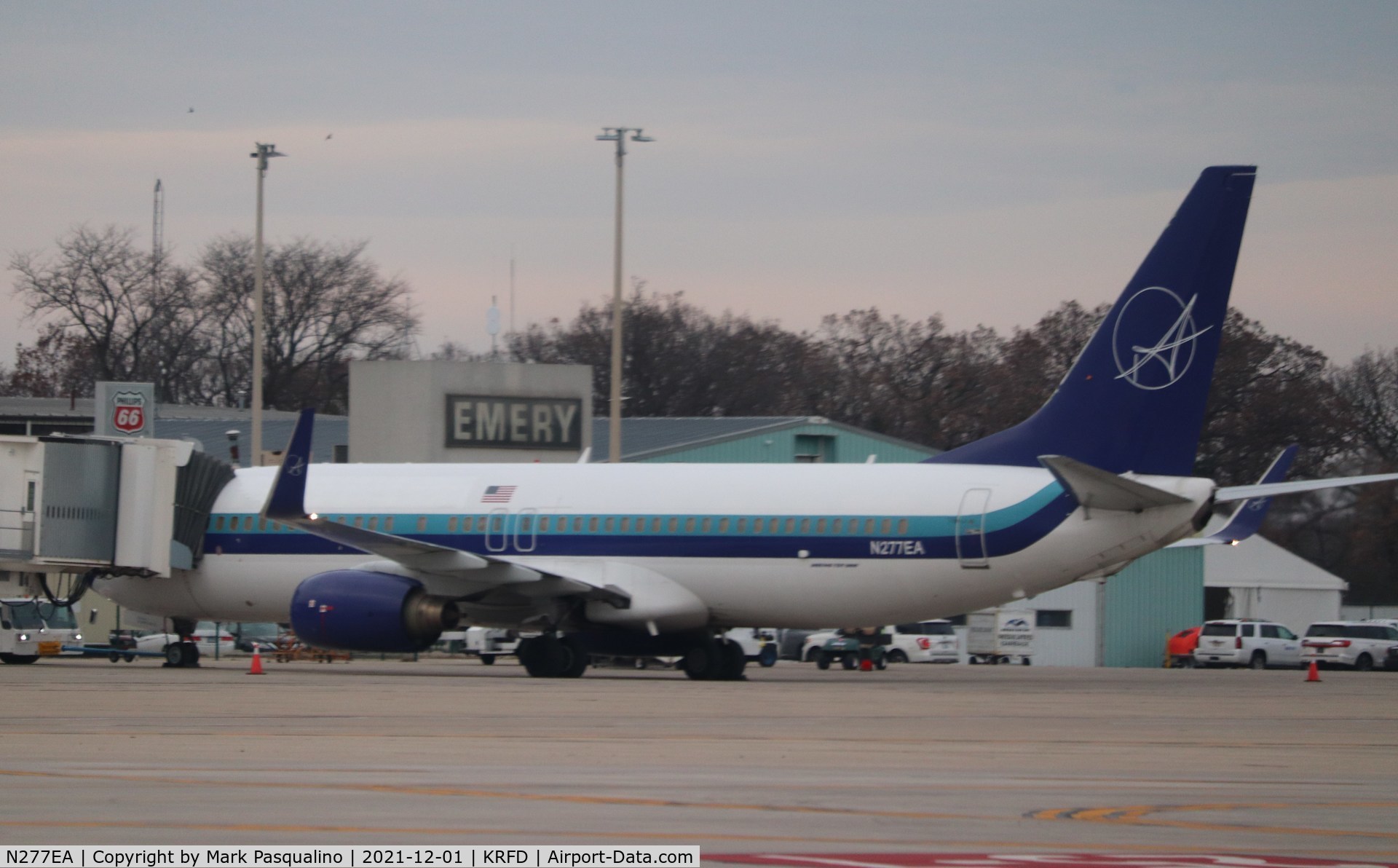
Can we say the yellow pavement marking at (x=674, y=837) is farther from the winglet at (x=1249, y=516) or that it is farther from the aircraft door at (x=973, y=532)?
the winglet at (x=1249, y=516)

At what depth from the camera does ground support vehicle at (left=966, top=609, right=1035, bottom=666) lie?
1893 inches

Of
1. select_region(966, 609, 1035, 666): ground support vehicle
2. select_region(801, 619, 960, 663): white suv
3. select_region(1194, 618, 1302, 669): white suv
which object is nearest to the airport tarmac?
select_region(1194, 618, 1302, 669): white suv

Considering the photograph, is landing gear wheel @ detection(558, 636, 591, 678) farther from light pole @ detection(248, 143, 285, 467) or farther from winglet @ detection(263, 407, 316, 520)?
light pole @ detection(248, 143, 285, 467)

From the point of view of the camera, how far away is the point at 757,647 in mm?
40125

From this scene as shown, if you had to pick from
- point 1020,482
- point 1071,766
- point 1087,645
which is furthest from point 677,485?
point 1087,645

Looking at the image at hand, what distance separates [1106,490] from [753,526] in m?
5.33

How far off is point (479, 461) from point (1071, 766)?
103 ft

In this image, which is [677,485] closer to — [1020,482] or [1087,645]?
[1020,482]

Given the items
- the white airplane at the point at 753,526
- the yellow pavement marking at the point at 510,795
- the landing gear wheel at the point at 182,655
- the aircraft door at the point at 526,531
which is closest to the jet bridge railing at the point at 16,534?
the white airplane at the point at 753,526

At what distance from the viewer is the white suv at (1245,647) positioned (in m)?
44.7

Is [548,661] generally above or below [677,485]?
below

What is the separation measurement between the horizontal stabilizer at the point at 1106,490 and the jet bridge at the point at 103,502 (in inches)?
569

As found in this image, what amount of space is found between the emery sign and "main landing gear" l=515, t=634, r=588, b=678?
607 inches

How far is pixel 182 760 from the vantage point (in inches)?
Result: 490
